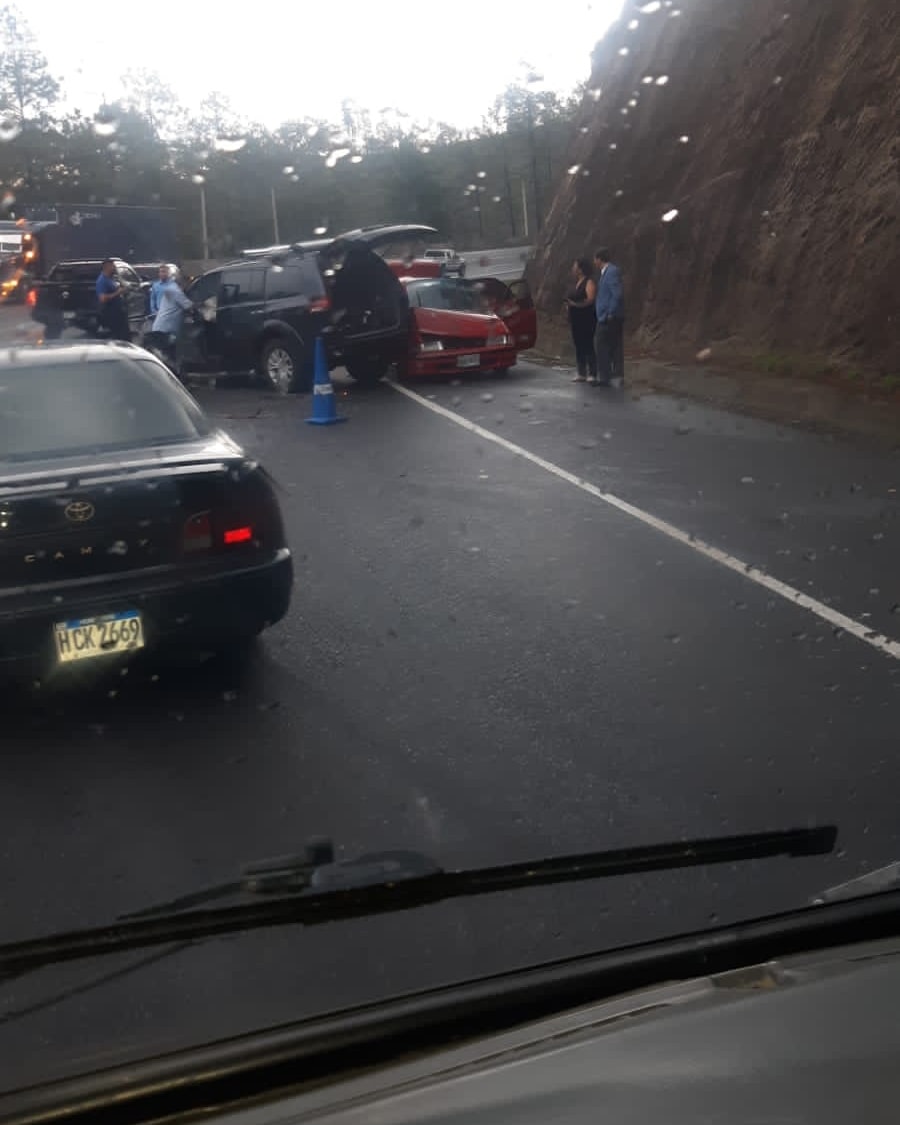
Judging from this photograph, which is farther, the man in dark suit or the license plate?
the man in dark suit

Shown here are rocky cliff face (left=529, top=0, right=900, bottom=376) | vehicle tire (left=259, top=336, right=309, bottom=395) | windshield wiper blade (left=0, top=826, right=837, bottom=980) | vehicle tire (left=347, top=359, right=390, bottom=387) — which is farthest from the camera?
rocky cliff face (left=529, top=0, right=900, bottom=376)

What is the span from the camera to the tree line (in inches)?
324

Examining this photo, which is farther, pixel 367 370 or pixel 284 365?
pixel 367 370

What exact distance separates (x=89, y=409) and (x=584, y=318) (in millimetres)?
14002

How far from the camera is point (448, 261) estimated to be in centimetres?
2383

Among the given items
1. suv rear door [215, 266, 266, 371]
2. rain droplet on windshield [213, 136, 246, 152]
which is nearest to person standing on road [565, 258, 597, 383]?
suv rear door [215, 266, 266, 371]

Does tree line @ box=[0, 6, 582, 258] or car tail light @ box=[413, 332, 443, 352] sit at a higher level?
tree line @ box=[0, 6, 582, 258]

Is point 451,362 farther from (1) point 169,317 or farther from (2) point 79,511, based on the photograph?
(2) point 79,511

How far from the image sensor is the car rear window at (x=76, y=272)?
18.2m

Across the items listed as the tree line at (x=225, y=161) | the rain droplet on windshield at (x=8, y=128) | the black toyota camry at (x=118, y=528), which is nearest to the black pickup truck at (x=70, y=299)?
the tree line at (x=225, y=161)

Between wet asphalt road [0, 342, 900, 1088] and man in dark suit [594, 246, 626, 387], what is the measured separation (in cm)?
798

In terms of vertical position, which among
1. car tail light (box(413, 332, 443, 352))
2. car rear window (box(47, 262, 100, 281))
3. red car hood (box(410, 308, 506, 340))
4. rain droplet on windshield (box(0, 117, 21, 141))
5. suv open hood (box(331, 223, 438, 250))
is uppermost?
rain droplet on windshield (box(0, 117, 21, 141))

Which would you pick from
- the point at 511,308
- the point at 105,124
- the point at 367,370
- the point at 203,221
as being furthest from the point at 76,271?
the point at 105,124

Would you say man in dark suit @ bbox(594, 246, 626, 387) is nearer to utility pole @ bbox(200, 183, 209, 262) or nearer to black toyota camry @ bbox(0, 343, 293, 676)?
utility pole @ bbox(200, 183, 209, 262)
